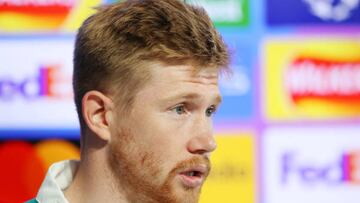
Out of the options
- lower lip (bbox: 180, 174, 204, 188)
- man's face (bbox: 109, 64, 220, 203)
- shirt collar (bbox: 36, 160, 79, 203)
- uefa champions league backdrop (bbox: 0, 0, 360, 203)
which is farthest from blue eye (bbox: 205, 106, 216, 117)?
uefa champions league backdrop (bbox: 0, 0, 360, 203)

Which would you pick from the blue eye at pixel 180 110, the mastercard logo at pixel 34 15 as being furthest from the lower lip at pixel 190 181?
the mastercard logo at pixel 34 15

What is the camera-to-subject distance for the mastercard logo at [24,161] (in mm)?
2273

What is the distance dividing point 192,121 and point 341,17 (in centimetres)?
112

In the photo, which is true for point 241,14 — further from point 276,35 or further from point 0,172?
point 0,172

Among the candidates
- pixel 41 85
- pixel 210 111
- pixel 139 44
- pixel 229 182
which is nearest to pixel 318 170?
pixel 229 182

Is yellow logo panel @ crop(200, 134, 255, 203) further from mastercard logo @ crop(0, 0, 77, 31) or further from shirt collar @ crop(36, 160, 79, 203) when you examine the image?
shirt collar @ crop(36, 160, 79, 203)

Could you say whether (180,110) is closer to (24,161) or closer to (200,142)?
(200,142)

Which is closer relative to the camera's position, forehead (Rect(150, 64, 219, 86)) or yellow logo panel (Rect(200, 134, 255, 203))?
forehead (Rect(150, 64, 219, 86))

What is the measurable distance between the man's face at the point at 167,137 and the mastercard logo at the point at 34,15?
97 centimetres

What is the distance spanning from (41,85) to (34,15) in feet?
0.63

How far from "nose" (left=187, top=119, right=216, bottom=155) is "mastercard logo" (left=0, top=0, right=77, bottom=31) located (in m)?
1.03

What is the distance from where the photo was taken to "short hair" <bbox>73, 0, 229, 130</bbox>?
1361 mm

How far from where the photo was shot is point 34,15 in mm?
2289

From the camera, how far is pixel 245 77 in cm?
231
